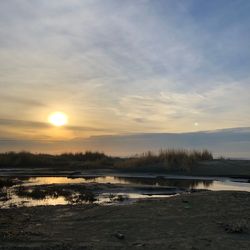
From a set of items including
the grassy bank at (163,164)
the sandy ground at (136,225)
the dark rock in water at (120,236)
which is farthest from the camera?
the grassy bank at (163,164)

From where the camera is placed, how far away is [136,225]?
48.5ft

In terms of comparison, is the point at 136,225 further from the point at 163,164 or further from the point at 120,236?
the point at 163,164

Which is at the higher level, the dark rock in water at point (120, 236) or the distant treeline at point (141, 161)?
the distant treeline at point (141, 161)

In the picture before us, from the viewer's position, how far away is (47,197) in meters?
24.7

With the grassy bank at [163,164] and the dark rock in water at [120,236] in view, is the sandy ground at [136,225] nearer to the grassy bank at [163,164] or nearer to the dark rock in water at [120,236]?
the dark rock in water at [120,236]

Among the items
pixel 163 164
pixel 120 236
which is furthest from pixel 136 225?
pixel 163 164

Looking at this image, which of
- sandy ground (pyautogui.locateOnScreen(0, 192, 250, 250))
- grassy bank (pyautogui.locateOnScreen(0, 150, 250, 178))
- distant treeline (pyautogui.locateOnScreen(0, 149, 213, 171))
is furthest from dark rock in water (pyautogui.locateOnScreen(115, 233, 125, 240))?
distant treeline (pyautogui.locateOnScreen(0, 149, 213, 171))

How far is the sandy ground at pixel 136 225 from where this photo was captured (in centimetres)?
1266

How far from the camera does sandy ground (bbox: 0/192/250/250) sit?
41.5 ft

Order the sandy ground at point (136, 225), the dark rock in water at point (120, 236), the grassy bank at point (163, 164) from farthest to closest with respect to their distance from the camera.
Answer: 1. the grassy bank at point (163, 164)
2. the dark rock in water at point (120, 236)
3. the sandy ground at point (136, 225)

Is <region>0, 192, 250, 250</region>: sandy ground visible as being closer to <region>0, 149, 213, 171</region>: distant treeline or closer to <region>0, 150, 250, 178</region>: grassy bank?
<region>0, 150, 250, 178</region>: grassy bank

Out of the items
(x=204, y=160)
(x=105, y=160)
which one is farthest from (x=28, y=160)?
(x=204, y=160)

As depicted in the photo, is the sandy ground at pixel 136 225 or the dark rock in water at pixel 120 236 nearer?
the sandy ground at pixel 136 225

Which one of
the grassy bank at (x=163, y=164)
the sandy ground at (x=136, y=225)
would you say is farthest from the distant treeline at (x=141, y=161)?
the sandy ground at (x=136, y=225)
